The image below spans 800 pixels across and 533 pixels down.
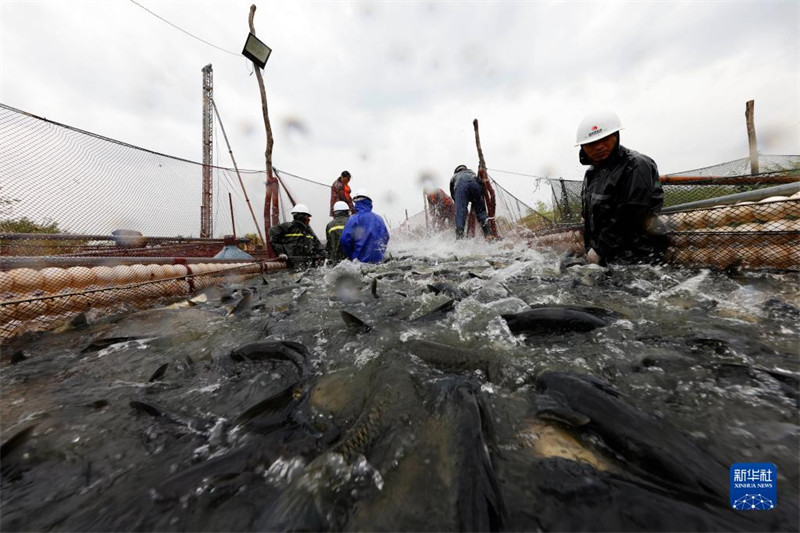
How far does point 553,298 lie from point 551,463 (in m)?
2.29

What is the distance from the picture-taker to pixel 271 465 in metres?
1.21

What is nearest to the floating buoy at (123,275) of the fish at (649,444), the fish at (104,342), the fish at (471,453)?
the fish at (104,342)

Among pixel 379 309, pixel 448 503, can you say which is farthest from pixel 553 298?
pixel 448 503

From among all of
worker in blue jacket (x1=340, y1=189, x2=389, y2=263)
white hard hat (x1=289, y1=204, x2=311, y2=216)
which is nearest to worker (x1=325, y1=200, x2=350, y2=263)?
worker in blue jacket (x1=340, y1=189, x2=389, y2=263)

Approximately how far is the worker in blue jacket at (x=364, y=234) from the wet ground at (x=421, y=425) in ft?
15.6

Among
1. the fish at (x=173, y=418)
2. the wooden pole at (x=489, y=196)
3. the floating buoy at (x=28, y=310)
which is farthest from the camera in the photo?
the wooden pole at (x=489, y=196)

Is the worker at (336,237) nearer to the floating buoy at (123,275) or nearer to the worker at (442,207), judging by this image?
the floating buoy at (123,275)

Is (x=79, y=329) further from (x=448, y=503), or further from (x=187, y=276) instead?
(x=448, y=503)

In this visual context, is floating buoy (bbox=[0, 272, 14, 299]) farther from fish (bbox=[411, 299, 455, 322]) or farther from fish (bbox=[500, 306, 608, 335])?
fish (bbox=[500, 306, 608, 335])

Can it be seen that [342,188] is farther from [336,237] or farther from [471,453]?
[471,453]

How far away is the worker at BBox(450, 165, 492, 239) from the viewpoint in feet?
33.0

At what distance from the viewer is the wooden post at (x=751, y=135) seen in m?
11.9

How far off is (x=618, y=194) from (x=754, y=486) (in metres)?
4.21

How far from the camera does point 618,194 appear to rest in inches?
170
